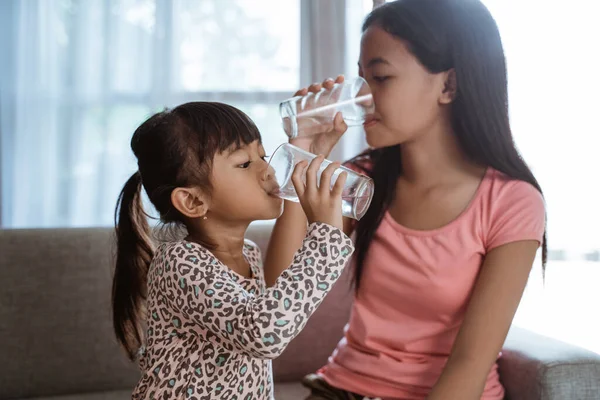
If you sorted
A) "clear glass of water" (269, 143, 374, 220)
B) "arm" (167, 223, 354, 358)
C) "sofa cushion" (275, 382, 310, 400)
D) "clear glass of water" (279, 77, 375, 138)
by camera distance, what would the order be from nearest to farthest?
1. "arm" (167, 223, 354, 358)
2. "clear glass of water" (269, 143, 374, 220)
3. "clear glass of water" (279, 77, 375, 138)
4. "sofa cushion" (275, 382, 310, 400)

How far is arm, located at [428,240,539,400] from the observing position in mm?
1243

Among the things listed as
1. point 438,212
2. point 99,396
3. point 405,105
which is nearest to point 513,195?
point 438,212

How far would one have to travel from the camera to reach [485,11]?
1389mm

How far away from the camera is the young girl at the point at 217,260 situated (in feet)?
3.49

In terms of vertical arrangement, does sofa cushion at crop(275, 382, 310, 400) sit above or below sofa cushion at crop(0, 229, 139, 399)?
below

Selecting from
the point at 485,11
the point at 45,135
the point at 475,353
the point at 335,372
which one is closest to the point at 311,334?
the point at 335,372

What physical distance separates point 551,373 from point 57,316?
120 cm

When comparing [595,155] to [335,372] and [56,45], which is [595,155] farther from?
[56,45]

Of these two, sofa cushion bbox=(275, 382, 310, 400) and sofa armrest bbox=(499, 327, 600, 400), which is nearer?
sofa armrest bbox=(499, 327, 600, 400)

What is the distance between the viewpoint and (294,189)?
3.96 ft

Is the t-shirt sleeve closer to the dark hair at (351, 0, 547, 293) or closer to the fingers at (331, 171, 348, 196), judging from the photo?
the dark hair at (351, 0, 547, 293)

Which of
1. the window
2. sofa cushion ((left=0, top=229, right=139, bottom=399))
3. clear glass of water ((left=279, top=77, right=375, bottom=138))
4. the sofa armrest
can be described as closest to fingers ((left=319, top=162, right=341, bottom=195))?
clear glass of water ((left=279, top=77, right=375, bottom=138))

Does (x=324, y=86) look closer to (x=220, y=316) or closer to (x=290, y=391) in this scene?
(x=220, y=316)

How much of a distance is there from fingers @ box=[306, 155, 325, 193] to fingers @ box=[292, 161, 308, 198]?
1cm
